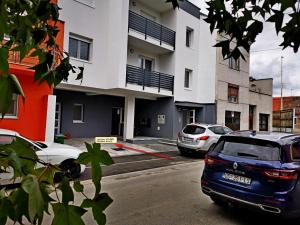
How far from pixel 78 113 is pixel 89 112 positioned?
70 centimetres

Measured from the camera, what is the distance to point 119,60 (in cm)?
1544

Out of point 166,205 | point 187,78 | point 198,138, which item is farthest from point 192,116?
point 166,205

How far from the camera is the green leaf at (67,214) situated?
32.5 inches

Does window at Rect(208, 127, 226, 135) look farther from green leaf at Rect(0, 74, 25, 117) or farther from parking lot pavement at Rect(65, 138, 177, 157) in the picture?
green leaf at Rect(0, 74, 25, 117)

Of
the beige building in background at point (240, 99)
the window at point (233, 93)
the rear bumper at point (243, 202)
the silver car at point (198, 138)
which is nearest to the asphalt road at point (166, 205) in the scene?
the rear bumper at point (243, 202)

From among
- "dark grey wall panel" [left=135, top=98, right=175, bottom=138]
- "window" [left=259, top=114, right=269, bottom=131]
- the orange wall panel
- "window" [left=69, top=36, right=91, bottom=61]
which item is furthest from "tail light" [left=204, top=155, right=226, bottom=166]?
"window" [left=259, top=114, right=269, bottom=131]

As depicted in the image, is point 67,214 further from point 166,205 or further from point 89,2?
point 89,2

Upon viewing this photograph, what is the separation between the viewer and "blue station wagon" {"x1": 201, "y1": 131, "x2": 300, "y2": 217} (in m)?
4.66

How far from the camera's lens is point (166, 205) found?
6.25 m

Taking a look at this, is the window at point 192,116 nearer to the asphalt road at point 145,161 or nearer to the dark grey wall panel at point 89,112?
the dark grey wall panel at point 89,112

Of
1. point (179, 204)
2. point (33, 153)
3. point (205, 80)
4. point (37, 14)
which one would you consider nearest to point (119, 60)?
point (205, 80)

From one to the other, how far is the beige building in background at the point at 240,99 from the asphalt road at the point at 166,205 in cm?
1301

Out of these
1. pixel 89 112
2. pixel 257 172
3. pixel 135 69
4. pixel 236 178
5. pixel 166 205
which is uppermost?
pixel 135 69

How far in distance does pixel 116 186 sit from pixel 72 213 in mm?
7336
